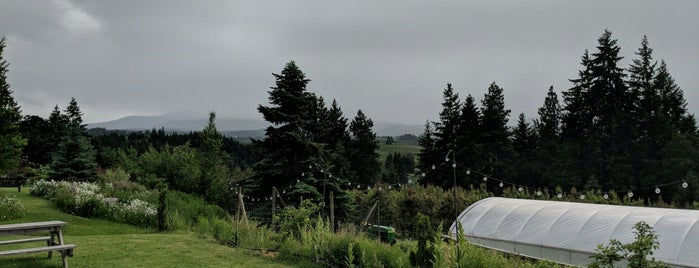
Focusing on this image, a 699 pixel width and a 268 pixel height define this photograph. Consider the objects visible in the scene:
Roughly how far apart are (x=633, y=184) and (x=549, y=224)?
18958mm

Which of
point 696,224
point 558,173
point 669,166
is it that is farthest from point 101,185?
point 669,166

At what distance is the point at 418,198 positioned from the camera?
1956cm

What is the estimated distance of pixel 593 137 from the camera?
1178 inches

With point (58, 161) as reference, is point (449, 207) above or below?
below

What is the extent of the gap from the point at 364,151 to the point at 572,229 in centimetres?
4001

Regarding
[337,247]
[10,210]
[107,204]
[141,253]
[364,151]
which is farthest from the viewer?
[364,151]

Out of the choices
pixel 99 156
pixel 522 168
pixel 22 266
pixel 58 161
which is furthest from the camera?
pixel 99 156

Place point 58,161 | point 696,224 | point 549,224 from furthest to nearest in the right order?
point 58,161, point 549,224, point 696,224

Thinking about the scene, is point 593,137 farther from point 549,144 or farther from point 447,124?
point 447,124

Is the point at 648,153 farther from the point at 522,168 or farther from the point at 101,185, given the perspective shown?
the point at 101,185

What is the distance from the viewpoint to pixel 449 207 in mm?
18859

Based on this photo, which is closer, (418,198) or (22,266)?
(22,266)

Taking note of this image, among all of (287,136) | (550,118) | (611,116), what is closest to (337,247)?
(287,136)

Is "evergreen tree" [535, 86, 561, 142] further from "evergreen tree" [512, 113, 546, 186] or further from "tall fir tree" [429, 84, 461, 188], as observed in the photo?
"tall fir tree" [429, 84, 461, 188]
